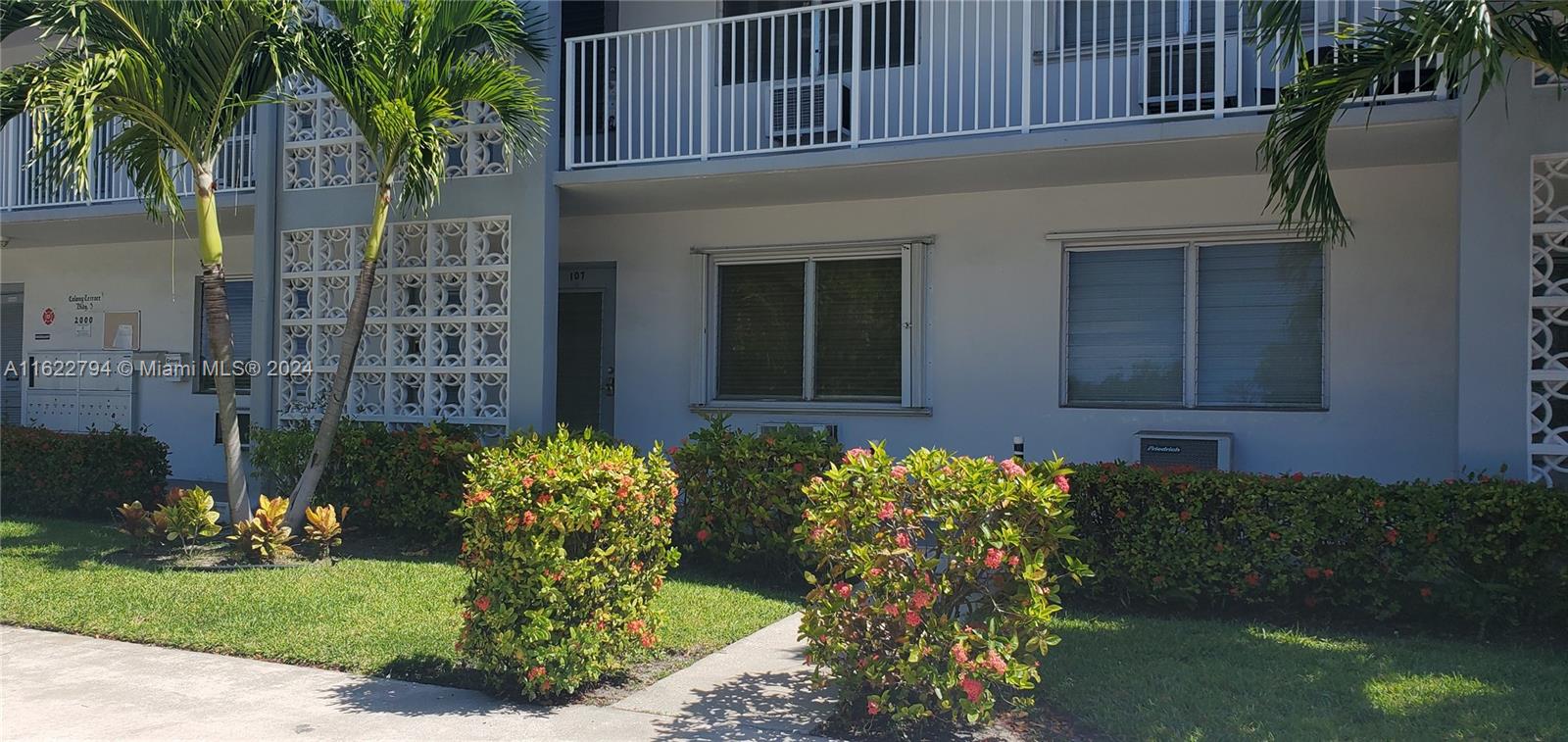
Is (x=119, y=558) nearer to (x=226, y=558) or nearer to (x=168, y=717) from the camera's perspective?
(x=226, y=558)

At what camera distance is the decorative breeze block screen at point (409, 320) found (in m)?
9.93

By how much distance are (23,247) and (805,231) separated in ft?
35.6

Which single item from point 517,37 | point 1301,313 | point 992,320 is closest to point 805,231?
point 992,320

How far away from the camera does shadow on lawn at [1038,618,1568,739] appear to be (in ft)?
16.1

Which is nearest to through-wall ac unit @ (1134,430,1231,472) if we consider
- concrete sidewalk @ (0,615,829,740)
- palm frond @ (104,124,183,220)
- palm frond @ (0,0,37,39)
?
concrete sidewalk @ (0,615,829,740)

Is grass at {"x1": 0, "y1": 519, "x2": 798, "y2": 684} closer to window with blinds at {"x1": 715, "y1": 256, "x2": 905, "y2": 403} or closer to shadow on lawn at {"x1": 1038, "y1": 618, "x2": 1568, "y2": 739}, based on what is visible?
shadow on lawn at {"x1": 1038, "y1": 618, "x2": 1568, "y2": 739}

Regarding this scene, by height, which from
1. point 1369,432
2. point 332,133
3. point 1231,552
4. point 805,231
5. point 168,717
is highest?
point 332,133

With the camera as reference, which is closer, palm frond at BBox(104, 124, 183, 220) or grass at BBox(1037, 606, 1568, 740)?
grass at BBox(1037, 606, 1568, 740)

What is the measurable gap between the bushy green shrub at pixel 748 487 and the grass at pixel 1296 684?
2.16 m

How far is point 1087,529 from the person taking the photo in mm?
7180

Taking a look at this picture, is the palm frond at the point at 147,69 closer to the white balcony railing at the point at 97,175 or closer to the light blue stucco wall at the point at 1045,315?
the white balcony railing at the point at 97,175

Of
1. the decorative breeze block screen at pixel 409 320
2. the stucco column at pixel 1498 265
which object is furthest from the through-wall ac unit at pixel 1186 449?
the decorative breeze block screen at pixel 409 320

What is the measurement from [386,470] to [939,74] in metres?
5.83

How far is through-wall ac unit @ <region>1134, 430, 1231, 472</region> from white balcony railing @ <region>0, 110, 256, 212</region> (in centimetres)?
892
